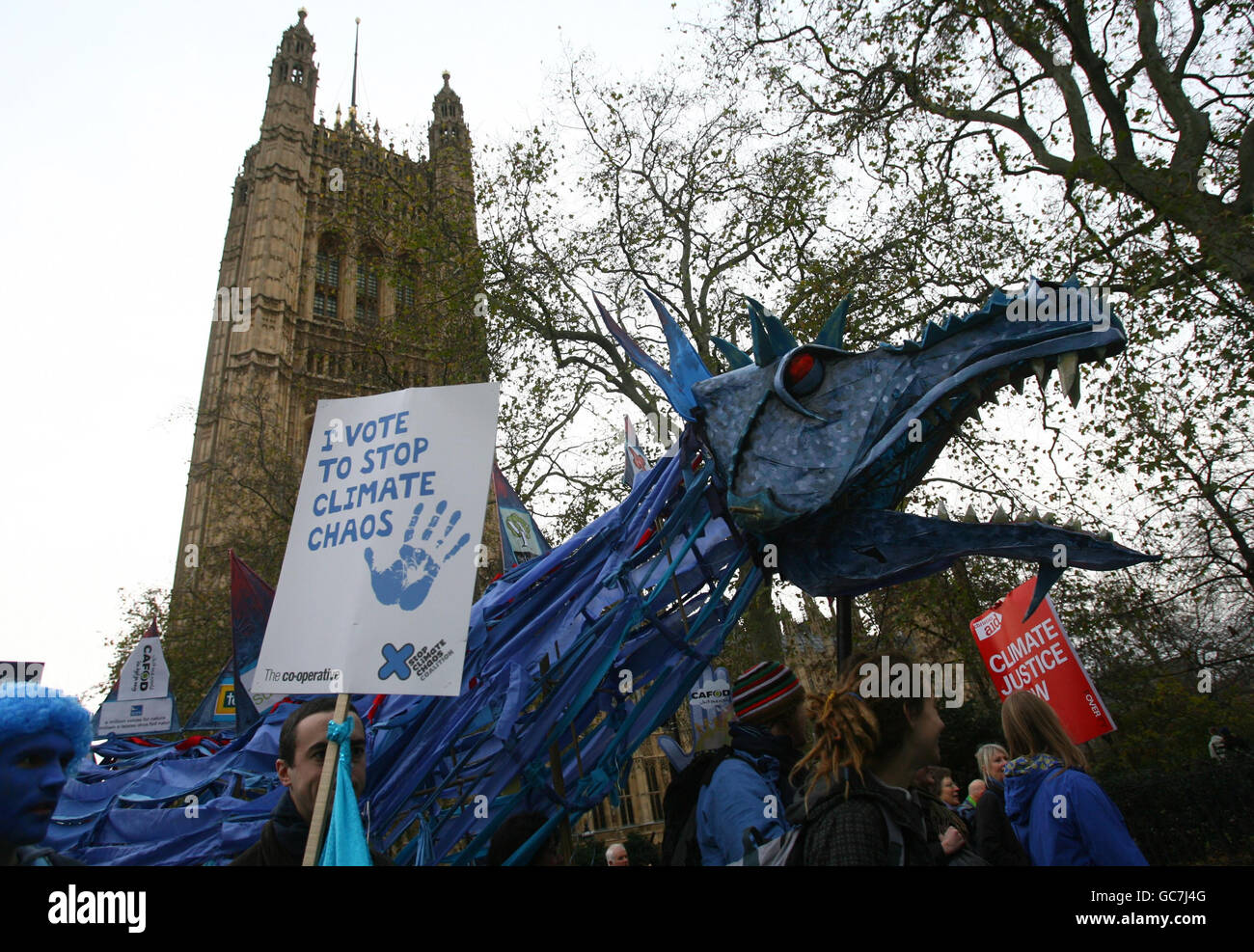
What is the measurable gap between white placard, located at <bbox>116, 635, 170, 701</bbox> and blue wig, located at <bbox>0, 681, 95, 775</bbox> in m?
8.56

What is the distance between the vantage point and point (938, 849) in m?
2.40

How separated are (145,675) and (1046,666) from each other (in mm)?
9529

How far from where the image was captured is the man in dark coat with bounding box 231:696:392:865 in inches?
113

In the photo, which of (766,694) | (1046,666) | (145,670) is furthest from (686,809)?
(145,670)

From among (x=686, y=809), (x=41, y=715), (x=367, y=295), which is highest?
(x=367, y=295)

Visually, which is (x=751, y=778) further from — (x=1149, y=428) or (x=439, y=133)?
(x=439, y=133)

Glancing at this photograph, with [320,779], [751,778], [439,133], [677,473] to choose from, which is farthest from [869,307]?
[439,133]

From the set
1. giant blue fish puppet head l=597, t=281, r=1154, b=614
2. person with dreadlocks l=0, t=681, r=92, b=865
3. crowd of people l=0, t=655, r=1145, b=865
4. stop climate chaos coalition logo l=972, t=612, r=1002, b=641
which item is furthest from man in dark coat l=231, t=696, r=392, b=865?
stop climate chaos coalition logo l=972, t=612, r=1002, b=641

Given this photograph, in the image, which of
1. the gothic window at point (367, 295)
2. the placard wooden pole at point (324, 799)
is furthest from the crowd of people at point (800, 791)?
the gothic window at point (367, 295)

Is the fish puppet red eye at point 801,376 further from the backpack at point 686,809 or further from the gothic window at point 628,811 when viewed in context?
the gothic window at point 628,811

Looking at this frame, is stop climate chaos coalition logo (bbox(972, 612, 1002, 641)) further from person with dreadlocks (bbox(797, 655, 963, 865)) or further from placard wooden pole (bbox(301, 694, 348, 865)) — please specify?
placard wooden pole (bbox(301, 694, 348, 865))

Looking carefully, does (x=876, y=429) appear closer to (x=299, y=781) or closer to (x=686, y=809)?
(x=686, y=809)

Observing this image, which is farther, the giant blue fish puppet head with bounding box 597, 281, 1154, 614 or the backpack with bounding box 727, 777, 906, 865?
the giant blue fish puppet head with bounding box 597, 281, 1154, 614

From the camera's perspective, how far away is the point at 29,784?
7.18 feet
